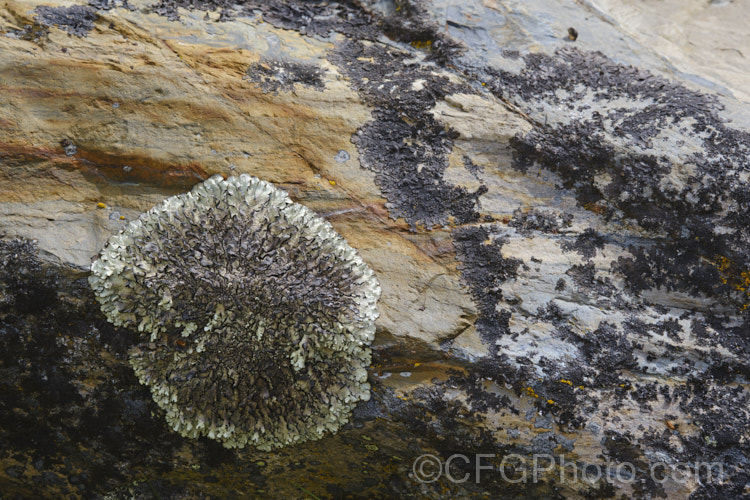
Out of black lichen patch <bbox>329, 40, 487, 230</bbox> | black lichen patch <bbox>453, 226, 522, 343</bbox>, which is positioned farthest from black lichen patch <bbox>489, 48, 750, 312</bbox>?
black lichen patch <bbox>453, 226, 522, 343</bbox>

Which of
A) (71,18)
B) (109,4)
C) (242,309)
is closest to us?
(242,309)

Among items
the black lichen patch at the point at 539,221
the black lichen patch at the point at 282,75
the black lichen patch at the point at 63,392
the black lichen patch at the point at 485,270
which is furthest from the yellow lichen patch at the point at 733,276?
the black lichen patch at the point at 63,392

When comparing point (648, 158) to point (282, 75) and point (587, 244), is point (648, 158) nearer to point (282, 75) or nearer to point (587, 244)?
point (587, 244)

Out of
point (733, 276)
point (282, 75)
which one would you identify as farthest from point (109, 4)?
point (733, 276)

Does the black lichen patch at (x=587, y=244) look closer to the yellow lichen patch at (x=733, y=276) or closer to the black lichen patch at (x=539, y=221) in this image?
the black lichen patch at (x=539, y=221)

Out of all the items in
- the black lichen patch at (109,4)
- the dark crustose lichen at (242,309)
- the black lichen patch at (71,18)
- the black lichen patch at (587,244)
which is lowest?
the dark crustose lichen at (242,309)
